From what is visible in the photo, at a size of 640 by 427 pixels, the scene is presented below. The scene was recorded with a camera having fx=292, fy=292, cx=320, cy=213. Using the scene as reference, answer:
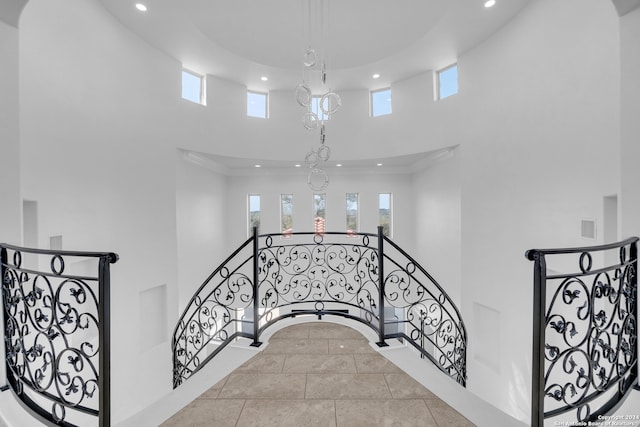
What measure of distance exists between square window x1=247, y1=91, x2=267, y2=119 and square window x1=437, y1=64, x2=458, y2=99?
15.0 ft

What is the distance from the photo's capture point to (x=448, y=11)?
4949 millimetres

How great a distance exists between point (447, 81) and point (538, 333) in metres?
6.69

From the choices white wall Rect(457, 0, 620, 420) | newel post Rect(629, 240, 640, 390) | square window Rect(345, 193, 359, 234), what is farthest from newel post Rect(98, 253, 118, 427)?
square window Rect(345, 193, 359, 234)

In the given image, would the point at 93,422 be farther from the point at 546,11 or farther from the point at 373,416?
the point at 546,11

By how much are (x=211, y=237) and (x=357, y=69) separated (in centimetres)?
584

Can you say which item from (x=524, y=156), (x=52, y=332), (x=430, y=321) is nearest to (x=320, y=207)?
(x=524, y=156)

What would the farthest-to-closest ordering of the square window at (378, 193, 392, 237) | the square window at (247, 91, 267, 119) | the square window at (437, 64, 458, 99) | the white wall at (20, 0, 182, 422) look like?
the square window at (378, 193, 392, 237) < the square window at (247, 91, 267, 119) < the square window at (437, 64, 458, 99) < the white wall at (20, 0, 182, 422)

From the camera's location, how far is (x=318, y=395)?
227cm

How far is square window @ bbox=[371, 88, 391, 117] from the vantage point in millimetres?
7945

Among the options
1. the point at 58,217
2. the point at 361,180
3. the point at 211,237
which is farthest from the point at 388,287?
the point at 58,217

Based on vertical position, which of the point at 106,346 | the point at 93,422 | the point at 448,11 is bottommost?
the point at 93,422

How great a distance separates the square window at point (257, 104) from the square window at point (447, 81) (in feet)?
15.0

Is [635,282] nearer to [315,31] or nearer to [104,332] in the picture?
[104,332]

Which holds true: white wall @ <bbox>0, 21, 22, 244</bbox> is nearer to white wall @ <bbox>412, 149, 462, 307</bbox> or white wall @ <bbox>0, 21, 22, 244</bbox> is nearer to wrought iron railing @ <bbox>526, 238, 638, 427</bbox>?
wrought iron railing @ <bbox>526, 238, 638, 427</bbox>
